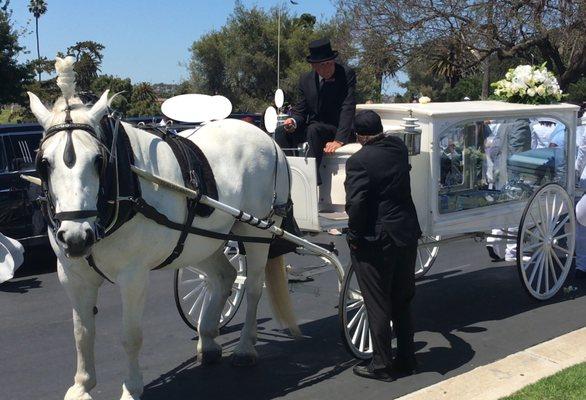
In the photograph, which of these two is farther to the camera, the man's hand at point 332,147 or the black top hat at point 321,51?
the black top hat at point 321,51

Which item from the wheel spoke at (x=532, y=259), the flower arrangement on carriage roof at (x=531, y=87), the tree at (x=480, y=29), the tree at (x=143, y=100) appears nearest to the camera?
the wheel spoke at (x=532, y=259)

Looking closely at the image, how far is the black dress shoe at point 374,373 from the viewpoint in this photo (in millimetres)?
5348

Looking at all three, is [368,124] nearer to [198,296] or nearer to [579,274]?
[198,296]

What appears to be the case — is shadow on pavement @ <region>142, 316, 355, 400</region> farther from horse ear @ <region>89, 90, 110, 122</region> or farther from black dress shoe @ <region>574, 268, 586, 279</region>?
black dress shoe @ <region>574, 268, 586, 279</region>

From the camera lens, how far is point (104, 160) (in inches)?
159

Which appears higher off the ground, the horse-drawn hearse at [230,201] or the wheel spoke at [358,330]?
the horse-drawn hearse at [230,201]

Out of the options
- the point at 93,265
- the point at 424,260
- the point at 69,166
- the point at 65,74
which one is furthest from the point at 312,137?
the point at 424,260

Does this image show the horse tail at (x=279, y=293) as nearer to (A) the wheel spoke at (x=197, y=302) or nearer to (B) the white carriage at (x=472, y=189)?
(B) the white carriage at (x=472, y=189)

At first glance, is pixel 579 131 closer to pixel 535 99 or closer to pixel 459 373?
pixel 535 99

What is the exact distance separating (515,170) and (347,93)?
2.08m

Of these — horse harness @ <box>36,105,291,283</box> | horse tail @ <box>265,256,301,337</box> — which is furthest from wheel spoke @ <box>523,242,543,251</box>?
horse harness @ <box>36,105,291,283</box>

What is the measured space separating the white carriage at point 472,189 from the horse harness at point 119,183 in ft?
3.67

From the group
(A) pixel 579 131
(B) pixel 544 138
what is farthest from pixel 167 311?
(A) pixel 579 131

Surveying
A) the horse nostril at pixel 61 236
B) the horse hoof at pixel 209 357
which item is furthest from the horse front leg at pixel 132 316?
the horse hoof at pixel 209 357
